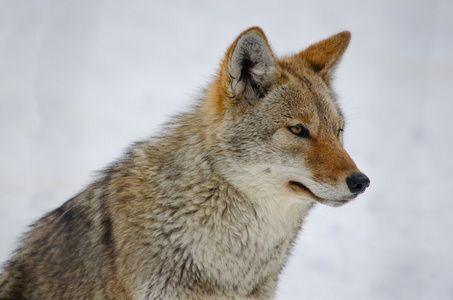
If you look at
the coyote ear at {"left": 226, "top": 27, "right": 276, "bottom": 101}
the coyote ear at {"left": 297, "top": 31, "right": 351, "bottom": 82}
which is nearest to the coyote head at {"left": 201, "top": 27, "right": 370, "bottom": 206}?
the coyote ear at {"left": 226, "top": 27, "right": 276, "bottom": 101}

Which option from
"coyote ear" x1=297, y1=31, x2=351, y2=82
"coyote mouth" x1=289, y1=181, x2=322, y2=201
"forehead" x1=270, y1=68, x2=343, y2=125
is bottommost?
"coyote mouth" x1=289, y1=181, x2=322, y2=201

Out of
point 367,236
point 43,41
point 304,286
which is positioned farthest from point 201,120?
point 43,41

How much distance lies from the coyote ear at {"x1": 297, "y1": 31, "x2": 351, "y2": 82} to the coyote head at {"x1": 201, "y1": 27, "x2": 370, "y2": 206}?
392 millimetres

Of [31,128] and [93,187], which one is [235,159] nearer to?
[93,187]

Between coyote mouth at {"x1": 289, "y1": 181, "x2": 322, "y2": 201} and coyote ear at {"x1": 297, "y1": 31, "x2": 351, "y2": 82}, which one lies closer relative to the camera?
coyote mouth at {"x1": 289, "y1": 181, "x2": 322, "y2": 201}

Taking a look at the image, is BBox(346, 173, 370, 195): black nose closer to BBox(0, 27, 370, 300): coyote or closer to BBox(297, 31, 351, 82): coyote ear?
BBox(0, 27, 370, 300): coyote

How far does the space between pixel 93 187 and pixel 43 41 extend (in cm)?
588

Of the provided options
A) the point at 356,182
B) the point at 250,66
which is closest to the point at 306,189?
the point at 356,182

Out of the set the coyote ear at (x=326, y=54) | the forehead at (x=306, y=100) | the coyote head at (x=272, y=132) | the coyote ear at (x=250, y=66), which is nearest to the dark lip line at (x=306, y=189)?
the coyote head at (x=272, y=132)

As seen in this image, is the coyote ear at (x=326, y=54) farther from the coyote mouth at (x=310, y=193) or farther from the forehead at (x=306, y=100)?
the coyote mouth at (x=310, y=193)

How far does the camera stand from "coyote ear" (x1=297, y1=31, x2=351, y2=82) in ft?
12.2

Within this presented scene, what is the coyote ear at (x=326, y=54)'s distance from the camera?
3.71 m

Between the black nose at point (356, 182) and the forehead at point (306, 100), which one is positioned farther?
the forehead at point (306, 100)

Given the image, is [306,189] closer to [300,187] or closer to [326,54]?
[300,187]
